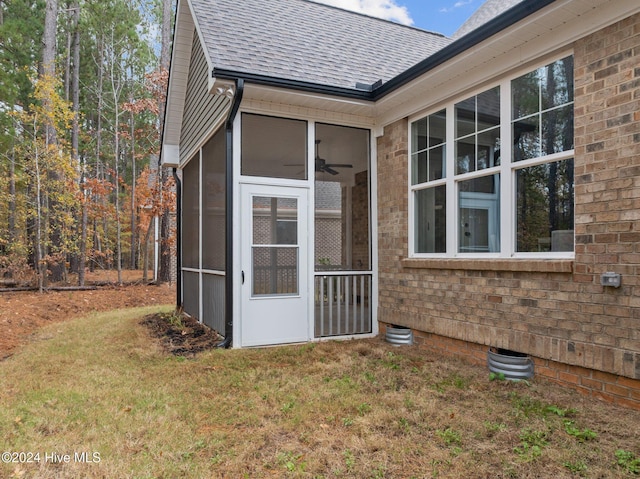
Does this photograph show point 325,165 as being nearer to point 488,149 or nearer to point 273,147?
point 273,147

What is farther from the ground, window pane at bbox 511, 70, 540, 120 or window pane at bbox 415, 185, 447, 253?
window pane at bbox 511, 70, 540, 120

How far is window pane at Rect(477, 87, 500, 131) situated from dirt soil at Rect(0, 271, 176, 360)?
6494mm

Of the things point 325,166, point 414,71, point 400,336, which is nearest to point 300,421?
point 400,336

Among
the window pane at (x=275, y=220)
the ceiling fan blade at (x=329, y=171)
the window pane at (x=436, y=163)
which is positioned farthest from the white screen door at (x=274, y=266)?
the window pane at (x=436, y=163)

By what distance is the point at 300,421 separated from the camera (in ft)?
10.6

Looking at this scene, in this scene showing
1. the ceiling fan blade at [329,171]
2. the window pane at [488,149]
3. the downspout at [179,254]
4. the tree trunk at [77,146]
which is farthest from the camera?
the tree trunk at [77,146]

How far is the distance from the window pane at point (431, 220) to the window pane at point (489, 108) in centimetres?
87

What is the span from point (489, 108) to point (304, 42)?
322cm

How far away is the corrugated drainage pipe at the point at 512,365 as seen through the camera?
4.01 m

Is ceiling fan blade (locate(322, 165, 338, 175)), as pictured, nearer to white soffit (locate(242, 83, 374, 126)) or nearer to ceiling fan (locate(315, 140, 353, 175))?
ceiling fan (locate(315, 140, 353, 175))

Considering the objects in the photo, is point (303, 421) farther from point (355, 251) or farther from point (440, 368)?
point (355, 251)

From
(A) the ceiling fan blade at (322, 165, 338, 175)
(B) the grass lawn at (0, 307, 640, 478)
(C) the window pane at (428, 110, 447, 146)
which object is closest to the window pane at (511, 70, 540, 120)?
(C) the window pane at (428, 110, 447, 146)

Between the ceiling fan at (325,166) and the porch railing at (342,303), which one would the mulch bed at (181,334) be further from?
the ceiling fan at (325,166)

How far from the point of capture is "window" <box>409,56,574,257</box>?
152 inches
